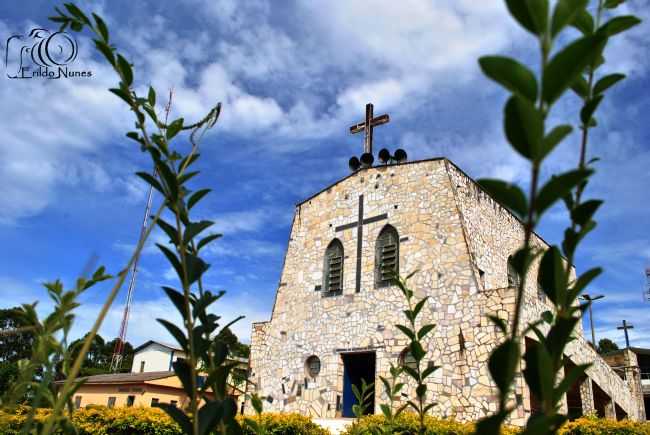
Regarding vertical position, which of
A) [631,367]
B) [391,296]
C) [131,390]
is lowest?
[131,390]

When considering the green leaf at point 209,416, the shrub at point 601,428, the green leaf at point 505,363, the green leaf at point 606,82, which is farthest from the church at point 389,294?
the green leaf at point 505,363

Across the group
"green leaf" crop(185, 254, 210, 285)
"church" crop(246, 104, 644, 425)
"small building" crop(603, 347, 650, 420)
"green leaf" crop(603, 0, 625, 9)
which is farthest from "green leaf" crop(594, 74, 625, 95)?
"small building" crop(603, 347, 650, 420)

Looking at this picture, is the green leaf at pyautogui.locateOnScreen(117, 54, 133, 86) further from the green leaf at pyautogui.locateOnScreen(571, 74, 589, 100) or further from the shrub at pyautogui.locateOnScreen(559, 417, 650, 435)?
the shrub at pyautogui.locateOnScreen(559, 417, 650, 435)

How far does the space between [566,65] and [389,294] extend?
11.2 metres

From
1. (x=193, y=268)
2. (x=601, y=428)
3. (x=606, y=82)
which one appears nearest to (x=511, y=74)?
(x=606, y=82)

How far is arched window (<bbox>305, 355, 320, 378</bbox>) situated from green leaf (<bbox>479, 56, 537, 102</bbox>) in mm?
12331

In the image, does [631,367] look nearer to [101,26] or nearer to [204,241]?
[204,241]

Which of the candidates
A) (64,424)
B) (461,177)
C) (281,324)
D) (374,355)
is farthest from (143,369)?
(64,424)

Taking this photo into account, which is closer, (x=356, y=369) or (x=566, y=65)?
(x=566, y=65)

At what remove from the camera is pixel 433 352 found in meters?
10.4

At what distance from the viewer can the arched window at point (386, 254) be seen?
38.9 ft

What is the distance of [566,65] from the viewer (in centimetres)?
56

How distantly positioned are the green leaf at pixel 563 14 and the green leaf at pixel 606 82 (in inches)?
12.9

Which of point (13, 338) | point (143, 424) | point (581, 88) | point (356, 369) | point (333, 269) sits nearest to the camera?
point (581, 88)
